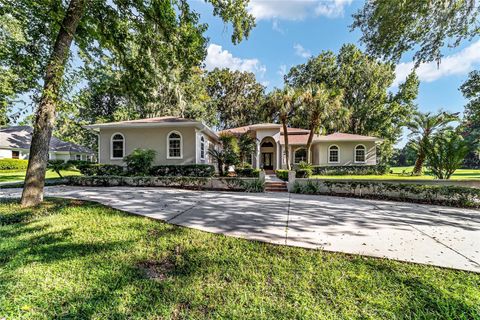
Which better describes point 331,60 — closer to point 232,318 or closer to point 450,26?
point 450,26

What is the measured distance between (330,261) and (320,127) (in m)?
16.7

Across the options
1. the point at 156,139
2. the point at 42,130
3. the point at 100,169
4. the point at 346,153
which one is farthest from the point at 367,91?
the point at 42,130

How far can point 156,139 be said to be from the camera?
1445cm

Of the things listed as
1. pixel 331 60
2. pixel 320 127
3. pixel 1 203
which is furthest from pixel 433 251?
pixel 331 60

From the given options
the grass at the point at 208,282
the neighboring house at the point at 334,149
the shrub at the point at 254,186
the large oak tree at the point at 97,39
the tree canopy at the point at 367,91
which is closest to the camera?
the grass at the point at 208,282

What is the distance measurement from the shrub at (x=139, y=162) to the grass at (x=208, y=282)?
897cm

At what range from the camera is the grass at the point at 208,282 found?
2.22 m

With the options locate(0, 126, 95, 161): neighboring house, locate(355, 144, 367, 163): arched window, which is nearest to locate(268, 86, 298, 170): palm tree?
locate(355, 144, 367, 163): arched window

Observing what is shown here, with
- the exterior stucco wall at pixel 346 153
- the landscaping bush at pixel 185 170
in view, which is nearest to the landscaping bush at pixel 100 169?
the landscaping bush at pixel 185 170

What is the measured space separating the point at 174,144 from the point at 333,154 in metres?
15.0

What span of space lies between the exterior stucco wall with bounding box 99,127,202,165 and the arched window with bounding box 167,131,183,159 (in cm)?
21

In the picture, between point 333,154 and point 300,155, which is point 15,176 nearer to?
point 300,155

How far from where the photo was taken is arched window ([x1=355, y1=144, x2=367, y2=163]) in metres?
20.8

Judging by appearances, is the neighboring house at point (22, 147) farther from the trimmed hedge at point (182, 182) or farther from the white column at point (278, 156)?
the white column at point (278, 156)
